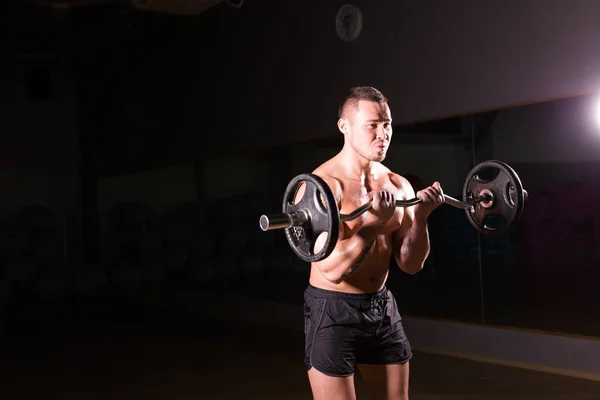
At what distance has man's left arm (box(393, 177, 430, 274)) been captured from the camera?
6.56ft

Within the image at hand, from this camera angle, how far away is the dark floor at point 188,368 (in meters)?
3.53

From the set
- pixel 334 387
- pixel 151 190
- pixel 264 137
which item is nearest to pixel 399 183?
pixel 334 387

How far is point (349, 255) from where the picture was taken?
187cm

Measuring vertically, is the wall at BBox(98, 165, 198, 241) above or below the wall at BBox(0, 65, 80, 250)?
below

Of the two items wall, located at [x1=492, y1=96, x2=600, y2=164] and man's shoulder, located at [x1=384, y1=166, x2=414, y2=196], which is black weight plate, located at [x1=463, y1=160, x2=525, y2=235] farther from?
wall, located at [x1=492, y1=96, x2=600, y2=164]

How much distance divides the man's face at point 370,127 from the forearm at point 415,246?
23 centimetres

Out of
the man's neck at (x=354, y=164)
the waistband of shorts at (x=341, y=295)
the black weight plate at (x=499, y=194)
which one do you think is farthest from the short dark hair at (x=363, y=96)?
the waistband of shorts at (x=341, y=295)

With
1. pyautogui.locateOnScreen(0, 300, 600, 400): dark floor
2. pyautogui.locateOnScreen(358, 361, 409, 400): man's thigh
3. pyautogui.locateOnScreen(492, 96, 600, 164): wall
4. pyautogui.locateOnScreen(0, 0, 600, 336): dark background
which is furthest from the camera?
pyautogui.locateOnScreen(0, 0, 600, 336): dark background

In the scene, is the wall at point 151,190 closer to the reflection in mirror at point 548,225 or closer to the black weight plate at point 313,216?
the reflection in mirror at point 548,225

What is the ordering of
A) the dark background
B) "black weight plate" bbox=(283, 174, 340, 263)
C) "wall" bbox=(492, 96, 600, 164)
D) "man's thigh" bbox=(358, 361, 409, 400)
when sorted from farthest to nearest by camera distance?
the dark background
"wall" bbox=(492, 96, 600, 164)
"man's thigh" bbox=(358, 361, 409, 400)
"black weight plate" bbox=(283, 174, 340, 263)

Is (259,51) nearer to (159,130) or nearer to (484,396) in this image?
(159,130)

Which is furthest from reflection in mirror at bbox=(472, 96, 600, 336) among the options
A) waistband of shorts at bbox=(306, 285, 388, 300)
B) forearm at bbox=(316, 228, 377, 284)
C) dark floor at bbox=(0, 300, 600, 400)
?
forearm at bbox=(316, 228, 377, 284)

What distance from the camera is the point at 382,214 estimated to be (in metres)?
1.76

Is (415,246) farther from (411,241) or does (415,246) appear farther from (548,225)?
(548,225)
